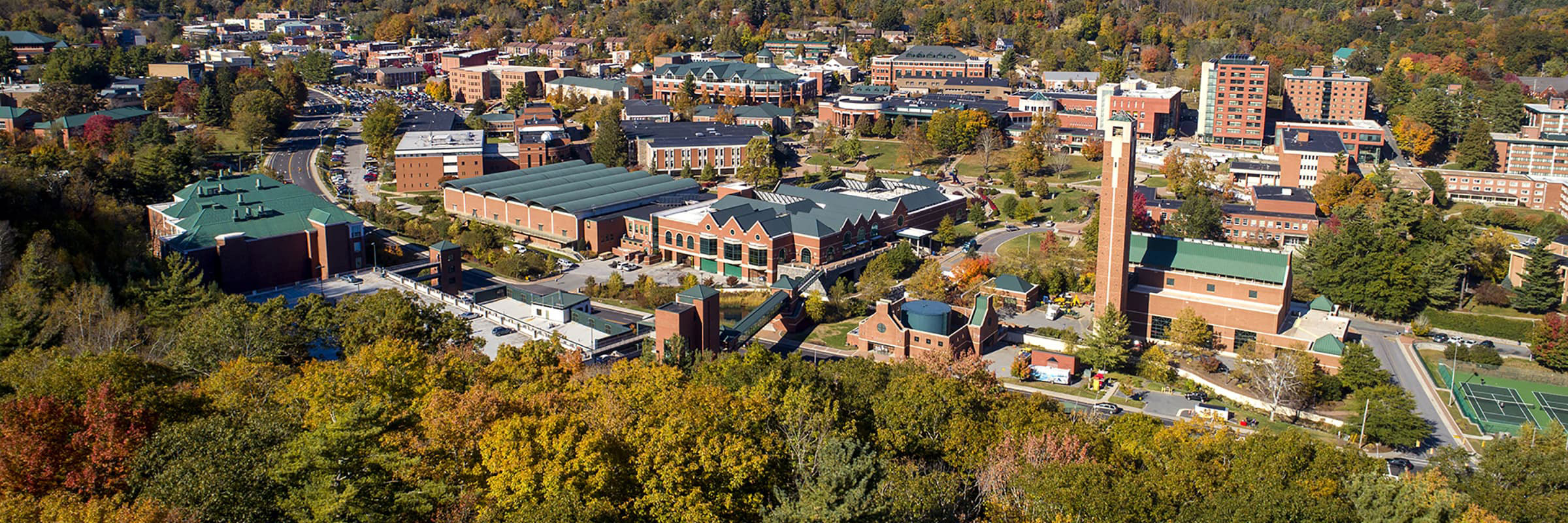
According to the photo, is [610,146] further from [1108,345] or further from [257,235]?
[1108,345]

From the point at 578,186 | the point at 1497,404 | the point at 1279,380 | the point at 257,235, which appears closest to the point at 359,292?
the point at 257,235

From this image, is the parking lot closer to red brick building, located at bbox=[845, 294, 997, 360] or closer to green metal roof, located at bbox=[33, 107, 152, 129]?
red brick building, located at bbox=[845, 294, 997, 360]

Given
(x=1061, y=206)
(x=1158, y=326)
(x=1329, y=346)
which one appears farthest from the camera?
(x=1061, y=206)

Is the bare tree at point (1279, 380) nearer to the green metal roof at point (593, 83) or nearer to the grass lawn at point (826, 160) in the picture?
the grass lawn at point (826, 160)

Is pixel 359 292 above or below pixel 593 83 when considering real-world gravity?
below

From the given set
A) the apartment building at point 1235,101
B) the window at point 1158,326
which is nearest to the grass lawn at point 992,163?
the apartment building at point 1235,101

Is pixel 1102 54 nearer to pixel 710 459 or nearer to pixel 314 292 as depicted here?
pixel 314 292

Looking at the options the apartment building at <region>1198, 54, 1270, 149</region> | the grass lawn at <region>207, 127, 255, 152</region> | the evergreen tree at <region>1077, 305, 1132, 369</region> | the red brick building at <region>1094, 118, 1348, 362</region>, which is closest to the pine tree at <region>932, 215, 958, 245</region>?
the red brick building at <region>1094, 118, 1348, 362</region>
